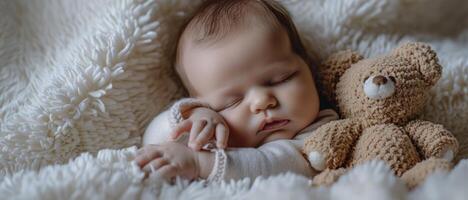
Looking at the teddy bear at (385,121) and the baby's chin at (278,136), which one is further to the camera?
the baby's chin at (278,136)

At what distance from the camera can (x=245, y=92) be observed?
1049 millimetres

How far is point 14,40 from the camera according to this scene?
4.05 feet

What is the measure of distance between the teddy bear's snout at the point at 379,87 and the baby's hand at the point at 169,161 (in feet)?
1.04

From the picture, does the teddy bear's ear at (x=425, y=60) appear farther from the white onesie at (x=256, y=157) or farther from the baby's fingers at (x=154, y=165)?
the baby's fingers at (x=154, y=165)

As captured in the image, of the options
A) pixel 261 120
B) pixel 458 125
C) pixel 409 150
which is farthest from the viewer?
pixel 458 125

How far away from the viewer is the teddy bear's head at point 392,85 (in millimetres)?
984

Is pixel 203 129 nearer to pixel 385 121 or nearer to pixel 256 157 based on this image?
pixel 256 157

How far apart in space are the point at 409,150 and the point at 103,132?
0.55 m

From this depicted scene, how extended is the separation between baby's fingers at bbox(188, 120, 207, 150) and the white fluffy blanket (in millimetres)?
93

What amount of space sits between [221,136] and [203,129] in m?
0.04

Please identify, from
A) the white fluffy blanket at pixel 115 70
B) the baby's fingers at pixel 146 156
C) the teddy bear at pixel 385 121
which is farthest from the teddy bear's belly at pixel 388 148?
the baby's fingers at pixel 146 156

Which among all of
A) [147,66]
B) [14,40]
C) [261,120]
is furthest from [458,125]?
[14,40]

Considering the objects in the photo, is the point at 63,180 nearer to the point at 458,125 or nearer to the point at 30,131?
the point at 30,131

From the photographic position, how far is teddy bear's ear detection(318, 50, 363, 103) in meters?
1.11
